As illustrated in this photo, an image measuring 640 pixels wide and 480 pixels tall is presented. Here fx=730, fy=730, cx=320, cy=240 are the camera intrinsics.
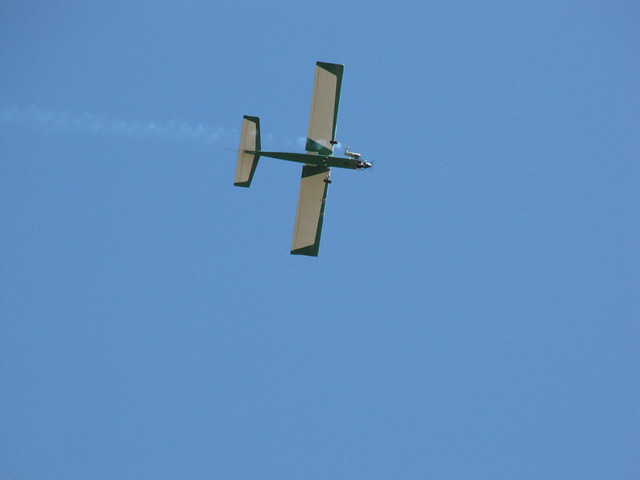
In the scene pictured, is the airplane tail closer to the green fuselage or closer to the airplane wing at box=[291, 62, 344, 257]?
the green fuselage

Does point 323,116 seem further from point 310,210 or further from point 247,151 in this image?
point 310,210

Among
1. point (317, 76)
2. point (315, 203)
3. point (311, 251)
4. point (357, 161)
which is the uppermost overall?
point (317, 76)

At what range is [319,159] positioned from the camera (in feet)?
117

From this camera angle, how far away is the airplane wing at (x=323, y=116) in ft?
116

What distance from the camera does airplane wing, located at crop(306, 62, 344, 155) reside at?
35500 millimetres

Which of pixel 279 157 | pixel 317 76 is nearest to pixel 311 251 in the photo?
pixel 279 157

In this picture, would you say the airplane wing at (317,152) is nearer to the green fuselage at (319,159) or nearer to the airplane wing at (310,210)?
the airplane wing at (310,210)

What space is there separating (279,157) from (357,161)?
3.81m

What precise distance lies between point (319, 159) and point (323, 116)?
2093mm

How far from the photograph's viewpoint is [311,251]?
1470 inches

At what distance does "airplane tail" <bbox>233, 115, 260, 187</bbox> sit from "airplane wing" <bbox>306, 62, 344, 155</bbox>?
8.44 feet

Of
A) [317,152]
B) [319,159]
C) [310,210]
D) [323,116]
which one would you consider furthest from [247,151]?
[310,210]

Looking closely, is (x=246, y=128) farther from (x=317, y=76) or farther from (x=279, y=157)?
(x=317, y=76)

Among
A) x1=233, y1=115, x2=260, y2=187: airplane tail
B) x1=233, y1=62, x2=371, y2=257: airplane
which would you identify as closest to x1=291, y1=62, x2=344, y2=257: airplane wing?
x1=233, y1=62, x2=371, y2=257: airplane
